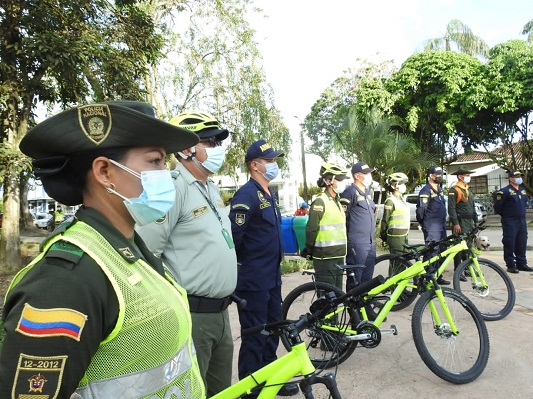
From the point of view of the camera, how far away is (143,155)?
124 centimetres

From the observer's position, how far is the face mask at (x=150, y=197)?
48.2 inches

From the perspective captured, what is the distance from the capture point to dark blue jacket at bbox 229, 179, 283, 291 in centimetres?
323

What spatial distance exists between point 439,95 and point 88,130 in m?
21.2

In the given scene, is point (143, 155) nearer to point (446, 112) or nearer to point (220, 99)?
point (220, 99)

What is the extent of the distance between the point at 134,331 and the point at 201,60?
58.2ft

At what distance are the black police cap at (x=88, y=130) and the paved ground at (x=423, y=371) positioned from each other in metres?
2.08

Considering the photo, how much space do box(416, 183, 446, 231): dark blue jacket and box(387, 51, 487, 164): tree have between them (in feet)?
45.1

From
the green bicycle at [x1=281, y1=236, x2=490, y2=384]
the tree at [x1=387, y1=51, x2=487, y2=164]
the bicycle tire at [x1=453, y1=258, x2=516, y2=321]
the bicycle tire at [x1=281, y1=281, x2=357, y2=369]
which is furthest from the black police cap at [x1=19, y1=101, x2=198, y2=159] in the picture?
the tree at [x1=387, y1=51, x2=487, y2=164]

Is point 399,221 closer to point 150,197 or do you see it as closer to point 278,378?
point 278,378

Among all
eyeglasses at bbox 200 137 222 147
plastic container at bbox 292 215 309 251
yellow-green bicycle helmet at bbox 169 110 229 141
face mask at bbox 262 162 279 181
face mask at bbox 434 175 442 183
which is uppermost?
yellow-green bicycle helmet at bbox 169 110 229 141

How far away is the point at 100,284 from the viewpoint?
0.97 meters

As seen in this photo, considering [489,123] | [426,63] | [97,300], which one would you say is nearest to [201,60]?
[426,63]

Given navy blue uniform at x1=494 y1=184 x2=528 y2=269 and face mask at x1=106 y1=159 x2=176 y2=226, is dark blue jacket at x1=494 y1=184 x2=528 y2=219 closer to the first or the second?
navy blue uniform at x1=494 y1=184 x2=528 y2=269

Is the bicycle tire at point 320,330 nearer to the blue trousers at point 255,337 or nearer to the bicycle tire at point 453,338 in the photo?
the blue trousers at point 255,337
